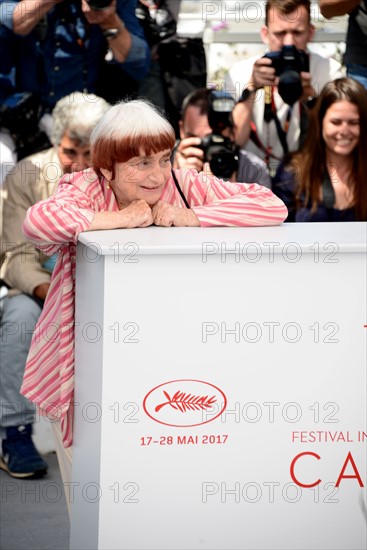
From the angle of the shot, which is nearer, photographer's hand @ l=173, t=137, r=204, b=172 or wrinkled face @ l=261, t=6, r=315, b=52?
photographer's hand @ l=173, t=137, r=204, b=172

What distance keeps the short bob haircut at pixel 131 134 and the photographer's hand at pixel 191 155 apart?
1643 mm

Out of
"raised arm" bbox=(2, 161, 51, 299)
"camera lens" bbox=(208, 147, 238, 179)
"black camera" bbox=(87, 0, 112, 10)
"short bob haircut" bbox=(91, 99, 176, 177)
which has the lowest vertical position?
"raised arm" bbox=(2, 161, 51, 299)

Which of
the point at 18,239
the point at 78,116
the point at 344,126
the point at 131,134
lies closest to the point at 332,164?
the point at 344,126

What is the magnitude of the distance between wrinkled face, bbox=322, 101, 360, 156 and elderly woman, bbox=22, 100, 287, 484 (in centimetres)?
157

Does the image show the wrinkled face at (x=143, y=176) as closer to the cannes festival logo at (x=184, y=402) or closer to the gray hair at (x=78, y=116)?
the cannes festival logo at (x=184, y=402)

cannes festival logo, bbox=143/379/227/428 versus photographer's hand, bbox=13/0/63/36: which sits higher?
photographer's hand, bbox=13/0/63/36

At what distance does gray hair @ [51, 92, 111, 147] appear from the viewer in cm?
444

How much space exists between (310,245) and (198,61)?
8.70 ft

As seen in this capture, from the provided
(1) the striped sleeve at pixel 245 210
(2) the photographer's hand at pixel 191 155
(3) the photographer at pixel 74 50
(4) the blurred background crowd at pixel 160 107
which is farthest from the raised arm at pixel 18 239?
(1) the striped sleeve at pixel 245 210

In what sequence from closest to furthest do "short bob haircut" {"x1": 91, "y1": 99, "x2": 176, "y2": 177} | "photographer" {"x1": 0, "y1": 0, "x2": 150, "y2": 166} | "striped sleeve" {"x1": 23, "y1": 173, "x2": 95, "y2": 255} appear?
"striped sleeve" {"x1": 23, "y1": 173, "x2": 95, "y2": 255} → "short bob haircut" {"x1": 91, "y1": 99, "x2": 176, "y2": 177} → "photographer" {"x1": 0, "y1": 0, "x2": 150, "y2": 166}

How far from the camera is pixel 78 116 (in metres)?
4.44

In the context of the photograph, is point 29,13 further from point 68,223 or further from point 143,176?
point 68,223

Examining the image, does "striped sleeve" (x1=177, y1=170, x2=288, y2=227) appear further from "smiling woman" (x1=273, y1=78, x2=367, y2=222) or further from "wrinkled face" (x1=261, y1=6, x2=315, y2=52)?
"wrinkled face" (x1=261, y1=6, x2=315, y2=52)

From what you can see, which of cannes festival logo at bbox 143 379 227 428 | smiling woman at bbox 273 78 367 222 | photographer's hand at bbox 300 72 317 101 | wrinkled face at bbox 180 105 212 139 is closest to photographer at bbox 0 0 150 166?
wrinkled face at bbox 180 105 212 139
